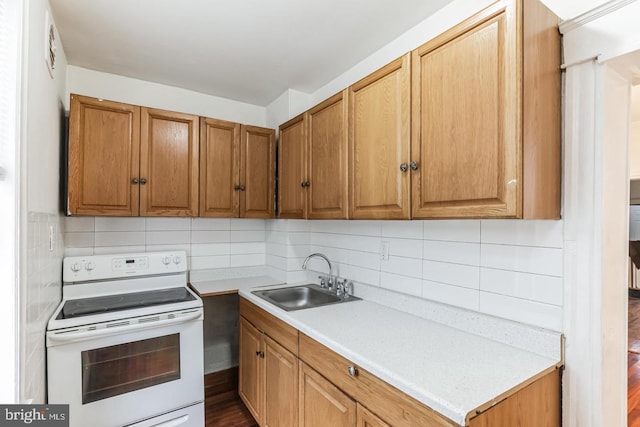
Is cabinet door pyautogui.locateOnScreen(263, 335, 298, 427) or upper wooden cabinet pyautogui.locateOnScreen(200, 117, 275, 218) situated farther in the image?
upper wooden cabinet pyautogui.locateOnScreen(200, 117, 275, 218)

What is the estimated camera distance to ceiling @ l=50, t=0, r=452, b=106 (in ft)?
5.01

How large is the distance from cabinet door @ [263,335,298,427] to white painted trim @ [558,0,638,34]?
1.78 meters

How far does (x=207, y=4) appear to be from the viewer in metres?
1.50

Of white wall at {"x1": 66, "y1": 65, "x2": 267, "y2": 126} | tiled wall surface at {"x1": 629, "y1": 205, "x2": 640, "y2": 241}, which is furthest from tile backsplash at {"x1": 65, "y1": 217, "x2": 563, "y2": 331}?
tiled wall surface at {"x1": 629, "y1": 205, "x2": 640, "y2": 241}

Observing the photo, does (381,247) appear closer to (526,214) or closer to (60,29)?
(526,214)

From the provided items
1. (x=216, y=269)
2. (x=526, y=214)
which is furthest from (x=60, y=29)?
(x=526, y=214)

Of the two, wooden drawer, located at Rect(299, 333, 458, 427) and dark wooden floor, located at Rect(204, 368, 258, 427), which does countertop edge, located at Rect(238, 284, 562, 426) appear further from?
dark wooden floor, located at Rect(204, 368, 258, 427)

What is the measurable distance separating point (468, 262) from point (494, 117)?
2.25 feet

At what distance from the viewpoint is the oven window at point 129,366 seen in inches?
64.6

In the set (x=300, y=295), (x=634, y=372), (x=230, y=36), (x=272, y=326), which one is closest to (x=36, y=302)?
(x=272, y=326)

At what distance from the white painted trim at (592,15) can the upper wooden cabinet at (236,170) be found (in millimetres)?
1892

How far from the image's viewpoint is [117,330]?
1.68 metres

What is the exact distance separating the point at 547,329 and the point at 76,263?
254 centimetres

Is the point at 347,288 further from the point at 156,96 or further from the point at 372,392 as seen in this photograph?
the point at 156,96
